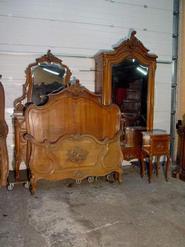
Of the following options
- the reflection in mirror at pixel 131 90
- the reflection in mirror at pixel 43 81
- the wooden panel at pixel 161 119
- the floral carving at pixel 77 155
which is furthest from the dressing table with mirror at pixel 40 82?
the wooden panel at pixel 161 119

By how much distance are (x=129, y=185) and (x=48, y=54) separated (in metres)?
2.22

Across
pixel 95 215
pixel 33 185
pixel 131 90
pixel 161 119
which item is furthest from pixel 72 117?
pixel 161 119

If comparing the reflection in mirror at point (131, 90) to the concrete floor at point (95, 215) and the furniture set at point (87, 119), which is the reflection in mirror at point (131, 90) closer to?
the furniture set at point (87, 119)

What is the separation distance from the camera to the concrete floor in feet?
7.09

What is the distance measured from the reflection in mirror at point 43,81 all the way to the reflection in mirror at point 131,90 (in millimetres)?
886

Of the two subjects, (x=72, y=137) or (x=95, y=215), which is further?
(x=72, y=137)

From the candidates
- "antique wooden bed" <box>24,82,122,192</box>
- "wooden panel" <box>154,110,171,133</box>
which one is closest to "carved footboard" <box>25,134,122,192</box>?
"antique wooden bed" <box>24,82,122,192</box>

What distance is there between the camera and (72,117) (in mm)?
3352

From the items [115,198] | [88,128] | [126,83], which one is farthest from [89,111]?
[115,198]

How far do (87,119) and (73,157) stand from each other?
22.0 inches

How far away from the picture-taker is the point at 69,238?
2.19m

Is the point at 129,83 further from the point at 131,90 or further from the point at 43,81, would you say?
the point at 43,81

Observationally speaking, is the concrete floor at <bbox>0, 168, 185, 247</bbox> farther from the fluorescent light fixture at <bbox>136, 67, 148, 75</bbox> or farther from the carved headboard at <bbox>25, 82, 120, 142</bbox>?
the fluorescent light fixture at <bbox>136, 67, 148, 75</bbox>

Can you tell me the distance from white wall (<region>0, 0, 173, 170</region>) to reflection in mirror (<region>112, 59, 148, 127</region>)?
1.68ft
